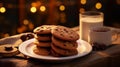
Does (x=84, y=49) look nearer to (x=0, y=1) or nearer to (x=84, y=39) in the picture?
(x=84, y=39)

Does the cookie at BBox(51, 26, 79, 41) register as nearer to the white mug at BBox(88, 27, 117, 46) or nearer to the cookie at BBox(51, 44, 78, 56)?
the cookie at BBox(51, 44, 78, 56)

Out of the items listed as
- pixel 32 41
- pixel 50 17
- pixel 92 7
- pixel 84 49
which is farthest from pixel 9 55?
pixel 92 7

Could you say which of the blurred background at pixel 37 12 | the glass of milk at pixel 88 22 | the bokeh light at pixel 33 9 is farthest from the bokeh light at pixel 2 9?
the glass of milk at pixel 88 22

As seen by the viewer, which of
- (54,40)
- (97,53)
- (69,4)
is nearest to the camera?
(54,40)

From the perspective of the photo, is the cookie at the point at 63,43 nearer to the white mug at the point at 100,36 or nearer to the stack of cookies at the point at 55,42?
the stack of cookies at the point at 55,42

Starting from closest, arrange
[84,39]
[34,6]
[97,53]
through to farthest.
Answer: [97,53] < [84,39] < [34,6]

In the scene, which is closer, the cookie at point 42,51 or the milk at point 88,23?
the cookie at point 42,51
